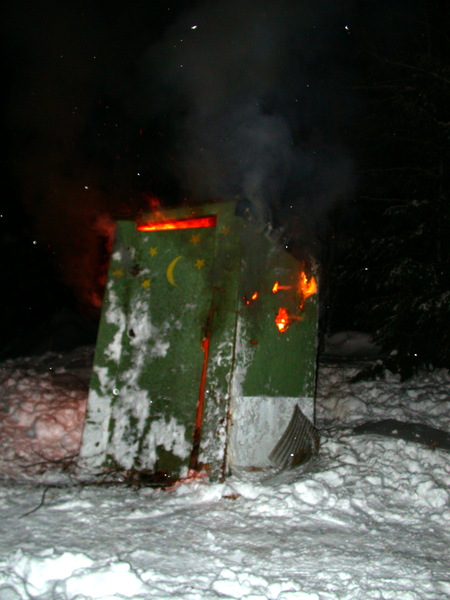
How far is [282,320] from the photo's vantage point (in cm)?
512

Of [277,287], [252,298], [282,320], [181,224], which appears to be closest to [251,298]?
[252,298]

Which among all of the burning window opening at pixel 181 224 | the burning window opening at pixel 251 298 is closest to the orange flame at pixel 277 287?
the burning window opening at pixel 251 298

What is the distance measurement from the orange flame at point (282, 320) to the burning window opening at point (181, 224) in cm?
128

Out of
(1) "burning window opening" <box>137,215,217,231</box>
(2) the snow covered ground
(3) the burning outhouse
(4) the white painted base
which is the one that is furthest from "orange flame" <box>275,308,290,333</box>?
(2) the snow covered ground

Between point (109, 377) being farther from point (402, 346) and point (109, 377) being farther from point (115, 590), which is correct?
point (402, 346)

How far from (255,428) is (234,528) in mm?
1326

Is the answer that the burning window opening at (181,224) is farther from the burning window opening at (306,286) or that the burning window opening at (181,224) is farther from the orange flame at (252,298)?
the burning window opening at (306,286)

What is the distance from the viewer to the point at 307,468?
179 inches

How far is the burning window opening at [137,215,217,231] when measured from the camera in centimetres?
461

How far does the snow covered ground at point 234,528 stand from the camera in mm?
2518

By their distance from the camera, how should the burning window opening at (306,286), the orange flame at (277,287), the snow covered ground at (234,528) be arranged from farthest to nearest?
the burning window opening at (306,286)
the orange flame at (277,287)
the snow covered ground at (234,528)

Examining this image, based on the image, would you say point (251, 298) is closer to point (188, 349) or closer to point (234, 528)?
point (188, 349)

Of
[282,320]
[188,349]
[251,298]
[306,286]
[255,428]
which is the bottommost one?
[255,428]

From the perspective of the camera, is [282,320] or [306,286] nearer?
[282,320]
